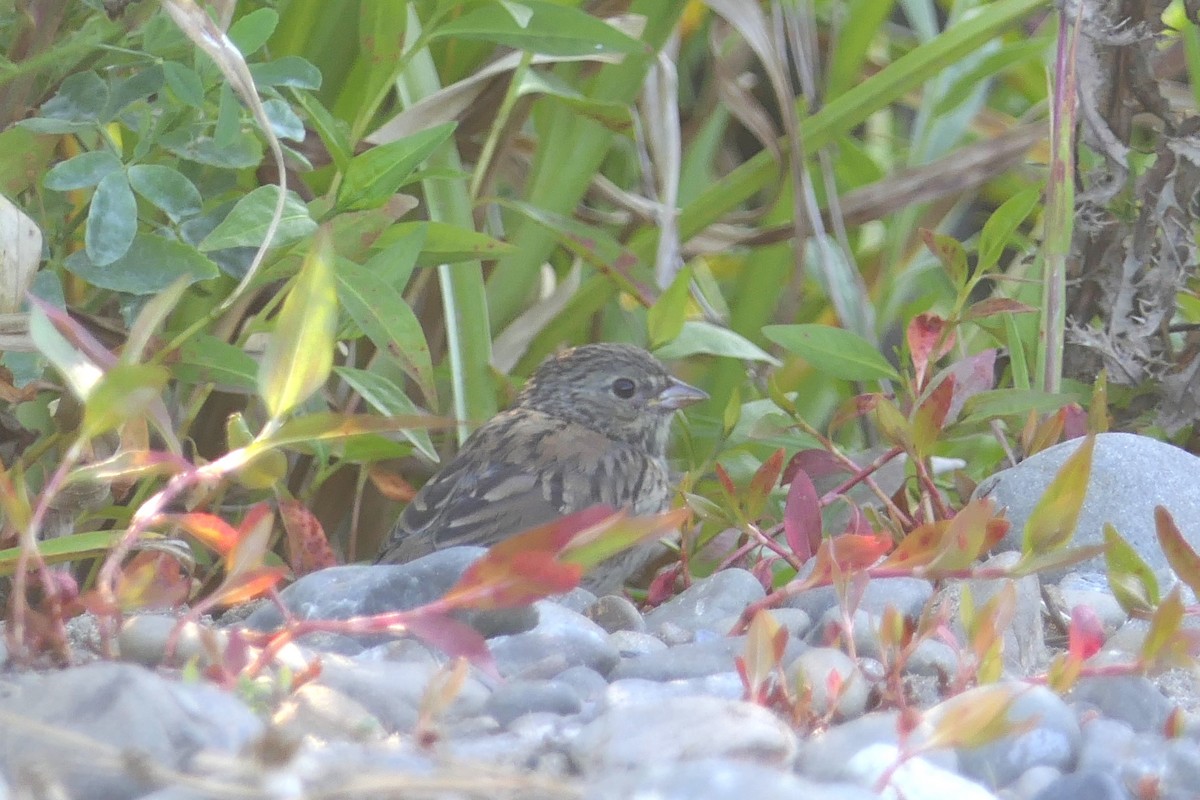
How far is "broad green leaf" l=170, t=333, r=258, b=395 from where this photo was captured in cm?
224

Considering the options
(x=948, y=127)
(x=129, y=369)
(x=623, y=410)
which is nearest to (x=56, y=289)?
(x=129, y=369)

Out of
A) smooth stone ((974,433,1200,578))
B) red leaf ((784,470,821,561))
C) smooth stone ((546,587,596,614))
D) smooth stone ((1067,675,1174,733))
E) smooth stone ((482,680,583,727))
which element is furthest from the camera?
smooth stone ((974,433,1200,578))

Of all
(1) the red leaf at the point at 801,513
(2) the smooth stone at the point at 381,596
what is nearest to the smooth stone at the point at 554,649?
(2) the smooth stone at the point at 381,596

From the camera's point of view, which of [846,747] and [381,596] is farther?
[381,596]

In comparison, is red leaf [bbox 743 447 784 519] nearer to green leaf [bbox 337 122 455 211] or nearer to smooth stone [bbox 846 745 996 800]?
green leaf [bbox 337 122 455 211]

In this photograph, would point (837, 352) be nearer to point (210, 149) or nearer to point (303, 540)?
point (303, 540)

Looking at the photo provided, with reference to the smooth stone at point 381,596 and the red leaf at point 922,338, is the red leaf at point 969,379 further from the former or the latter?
the smooth stone at point 381,596

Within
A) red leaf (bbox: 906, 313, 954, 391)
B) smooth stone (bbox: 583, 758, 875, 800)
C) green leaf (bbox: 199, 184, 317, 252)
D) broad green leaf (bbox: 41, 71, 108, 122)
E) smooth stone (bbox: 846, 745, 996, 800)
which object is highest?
broad green leaf (bbox: 41, 71, 108, 122)

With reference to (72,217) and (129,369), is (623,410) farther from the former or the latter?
(129,369)

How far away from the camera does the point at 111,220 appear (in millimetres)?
2029

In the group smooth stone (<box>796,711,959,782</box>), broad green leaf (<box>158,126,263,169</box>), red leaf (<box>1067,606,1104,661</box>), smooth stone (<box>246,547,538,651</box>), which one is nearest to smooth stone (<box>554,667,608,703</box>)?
smooth stone (<box>246,547,538,651</box>)

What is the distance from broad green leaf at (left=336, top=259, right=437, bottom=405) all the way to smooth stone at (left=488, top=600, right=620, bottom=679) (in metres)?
0.49

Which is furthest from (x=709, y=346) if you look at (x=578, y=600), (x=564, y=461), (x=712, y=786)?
(x=712, y=786)

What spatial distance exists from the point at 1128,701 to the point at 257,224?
120cm
